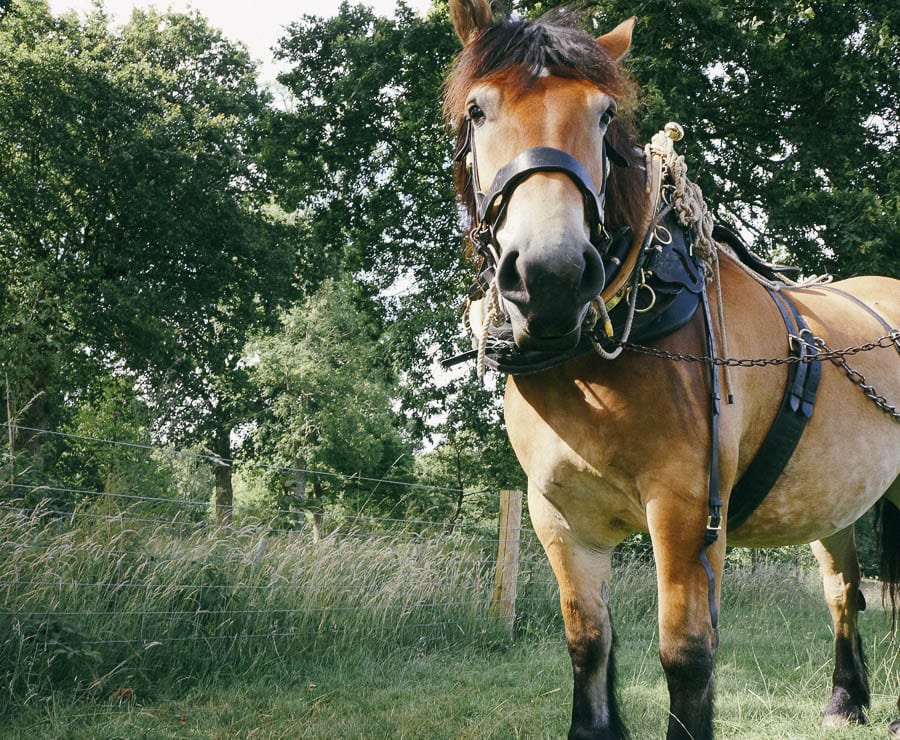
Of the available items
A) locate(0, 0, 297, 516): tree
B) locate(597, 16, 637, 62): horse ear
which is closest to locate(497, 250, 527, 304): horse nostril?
locate(597, 16, 637, 62): horse ear

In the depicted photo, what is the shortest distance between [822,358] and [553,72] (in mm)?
1372

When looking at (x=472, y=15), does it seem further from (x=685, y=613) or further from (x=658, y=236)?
(x=685, y=613)

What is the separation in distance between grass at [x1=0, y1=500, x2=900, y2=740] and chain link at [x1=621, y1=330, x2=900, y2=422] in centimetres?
154

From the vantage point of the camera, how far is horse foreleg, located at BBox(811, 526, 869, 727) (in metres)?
3.58

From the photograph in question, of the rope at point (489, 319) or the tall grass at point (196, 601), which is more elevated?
the rope at point (489, 319)

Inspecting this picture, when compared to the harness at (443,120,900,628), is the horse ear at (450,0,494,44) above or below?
above

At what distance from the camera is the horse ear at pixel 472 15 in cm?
219

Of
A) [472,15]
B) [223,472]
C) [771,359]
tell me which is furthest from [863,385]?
[223,472]

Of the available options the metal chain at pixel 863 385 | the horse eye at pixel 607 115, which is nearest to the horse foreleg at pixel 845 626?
the metal chain at pixel 863 385

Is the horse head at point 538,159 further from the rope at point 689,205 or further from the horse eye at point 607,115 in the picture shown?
the rope at point 689,205

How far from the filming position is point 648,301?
2.18 m

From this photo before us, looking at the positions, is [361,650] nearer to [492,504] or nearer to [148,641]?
[148,641]

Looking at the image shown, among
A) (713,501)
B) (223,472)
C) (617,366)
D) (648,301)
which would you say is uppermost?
(223,472)

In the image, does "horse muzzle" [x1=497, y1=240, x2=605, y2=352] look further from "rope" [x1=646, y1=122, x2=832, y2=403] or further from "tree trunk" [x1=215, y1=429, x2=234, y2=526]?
"tree trunk" [x1=215, y1=429, x2=234, y2=526]
